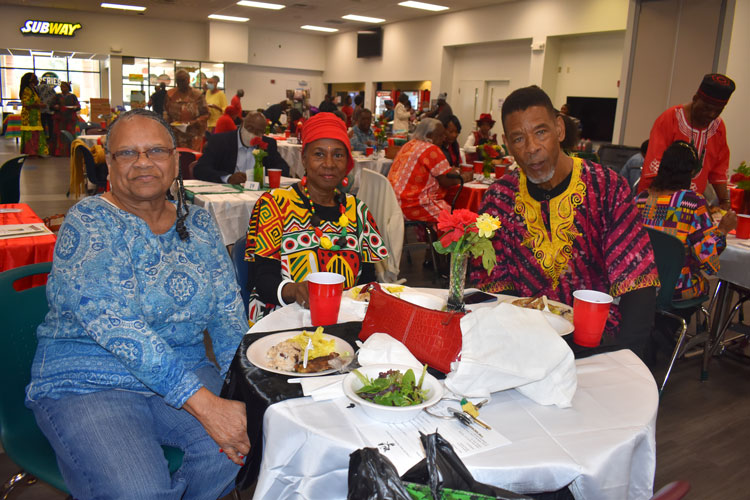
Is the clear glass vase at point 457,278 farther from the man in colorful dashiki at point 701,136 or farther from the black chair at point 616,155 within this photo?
the black chair at point 616,155

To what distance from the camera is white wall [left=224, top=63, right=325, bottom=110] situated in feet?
62.7

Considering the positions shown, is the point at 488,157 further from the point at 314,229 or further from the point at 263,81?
the point at 263,81

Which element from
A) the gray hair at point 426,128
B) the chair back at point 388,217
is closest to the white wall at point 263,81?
the gray hair at point 426,128

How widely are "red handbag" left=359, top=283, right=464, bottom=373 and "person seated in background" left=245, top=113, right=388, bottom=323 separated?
82 centimetres

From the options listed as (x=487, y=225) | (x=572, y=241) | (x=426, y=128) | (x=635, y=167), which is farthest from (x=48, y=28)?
(x=487, y=225)

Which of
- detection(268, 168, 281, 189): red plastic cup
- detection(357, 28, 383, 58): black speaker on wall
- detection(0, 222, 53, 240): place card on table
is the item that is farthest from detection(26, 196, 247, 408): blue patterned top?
detection(357, 28, 383, 58): black speaker on wall

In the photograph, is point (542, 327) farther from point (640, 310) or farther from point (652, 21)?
point (652, 21)

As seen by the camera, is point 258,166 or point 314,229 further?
point 258,166

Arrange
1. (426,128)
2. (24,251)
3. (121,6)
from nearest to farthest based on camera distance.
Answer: (24,251), (426,128), (121,6)

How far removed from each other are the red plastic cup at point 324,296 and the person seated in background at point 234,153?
3.25 m

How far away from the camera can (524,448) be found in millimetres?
1041

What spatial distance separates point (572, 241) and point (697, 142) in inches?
114

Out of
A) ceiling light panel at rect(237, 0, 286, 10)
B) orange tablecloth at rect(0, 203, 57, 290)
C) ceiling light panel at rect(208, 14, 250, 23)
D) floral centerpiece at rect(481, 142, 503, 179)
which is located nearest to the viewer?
orange tablecloth at rect(0, 203, 57, 290)

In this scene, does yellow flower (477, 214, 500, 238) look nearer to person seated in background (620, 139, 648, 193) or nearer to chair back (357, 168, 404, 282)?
chair back (357, 168, 404, 282)
